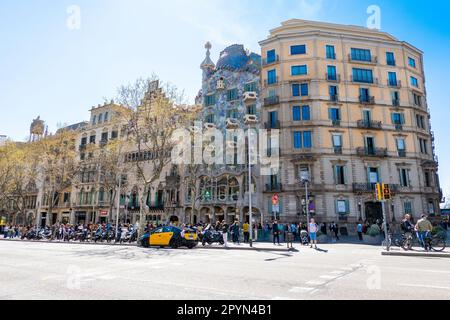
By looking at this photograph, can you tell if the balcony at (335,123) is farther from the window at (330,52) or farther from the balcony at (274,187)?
the balcony at (274,187)

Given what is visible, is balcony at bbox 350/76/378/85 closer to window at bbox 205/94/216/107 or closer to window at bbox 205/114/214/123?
window at bbox 205/94/216/107

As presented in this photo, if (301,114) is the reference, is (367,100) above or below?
above

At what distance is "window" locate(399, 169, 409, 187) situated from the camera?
35.0 meters

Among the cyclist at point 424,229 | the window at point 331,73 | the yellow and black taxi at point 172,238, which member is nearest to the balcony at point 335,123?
the window at point 331,73

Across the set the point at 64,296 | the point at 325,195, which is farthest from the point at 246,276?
the point at 325,195

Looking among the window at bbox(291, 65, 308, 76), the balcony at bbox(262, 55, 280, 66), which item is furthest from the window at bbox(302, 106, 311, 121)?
the balcony at bbox(262, 55, 280, 66)

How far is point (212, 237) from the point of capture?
21.5m

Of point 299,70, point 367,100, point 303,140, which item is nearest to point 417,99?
point 367,100

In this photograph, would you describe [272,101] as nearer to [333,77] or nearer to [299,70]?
[299,70]

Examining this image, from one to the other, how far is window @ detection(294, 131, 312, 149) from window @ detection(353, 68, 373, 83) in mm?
9593

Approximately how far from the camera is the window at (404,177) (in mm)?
35031

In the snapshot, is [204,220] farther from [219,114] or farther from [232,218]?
[219,114]

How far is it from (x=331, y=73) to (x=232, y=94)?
1283cm

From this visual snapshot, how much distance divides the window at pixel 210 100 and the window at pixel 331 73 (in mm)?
15373
